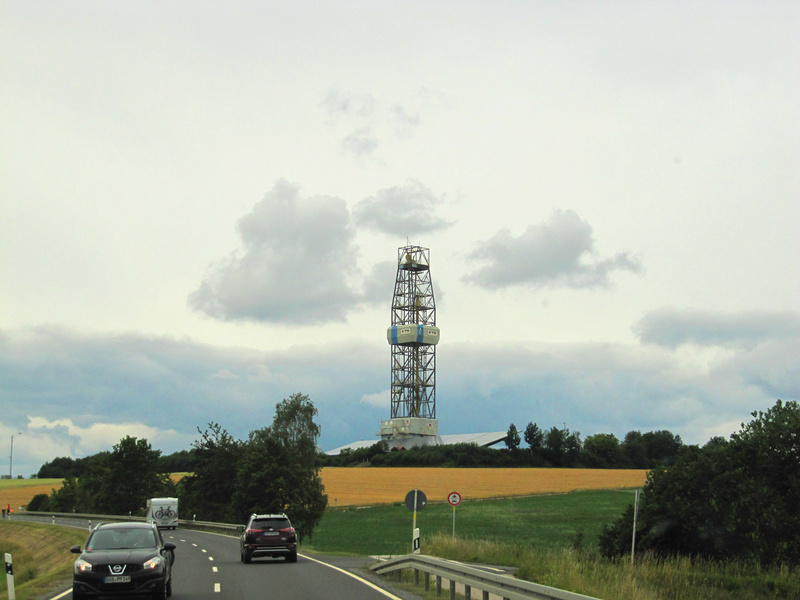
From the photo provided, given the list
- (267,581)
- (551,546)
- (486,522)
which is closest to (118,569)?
(267,581)

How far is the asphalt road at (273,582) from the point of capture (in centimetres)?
1691

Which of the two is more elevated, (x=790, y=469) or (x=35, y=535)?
(x=790, y=469)

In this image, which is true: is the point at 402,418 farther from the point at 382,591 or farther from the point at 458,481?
the point at 382,591

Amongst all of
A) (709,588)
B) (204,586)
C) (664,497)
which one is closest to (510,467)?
(664,497)

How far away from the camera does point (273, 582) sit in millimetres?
19844

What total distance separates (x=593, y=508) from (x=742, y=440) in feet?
127

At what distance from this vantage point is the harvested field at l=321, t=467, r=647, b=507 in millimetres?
91938

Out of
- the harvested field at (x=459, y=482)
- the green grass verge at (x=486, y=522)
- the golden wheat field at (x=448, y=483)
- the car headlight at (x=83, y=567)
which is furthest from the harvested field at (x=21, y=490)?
the car headlight at (x=83, y=567)

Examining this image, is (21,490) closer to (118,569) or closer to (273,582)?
(273,582)

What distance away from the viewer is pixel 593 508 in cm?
7094

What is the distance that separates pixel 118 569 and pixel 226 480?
6180cm

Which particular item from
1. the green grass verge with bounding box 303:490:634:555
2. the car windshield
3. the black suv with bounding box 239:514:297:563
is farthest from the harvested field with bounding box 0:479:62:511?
the car windshield

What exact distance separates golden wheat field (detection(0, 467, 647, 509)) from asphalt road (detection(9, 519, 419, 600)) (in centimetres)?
6159

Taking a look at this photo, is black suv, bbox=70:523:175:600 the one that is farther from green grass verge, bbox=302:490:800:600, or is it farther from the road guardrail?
green grass verge, bbox=302:490:800:600
